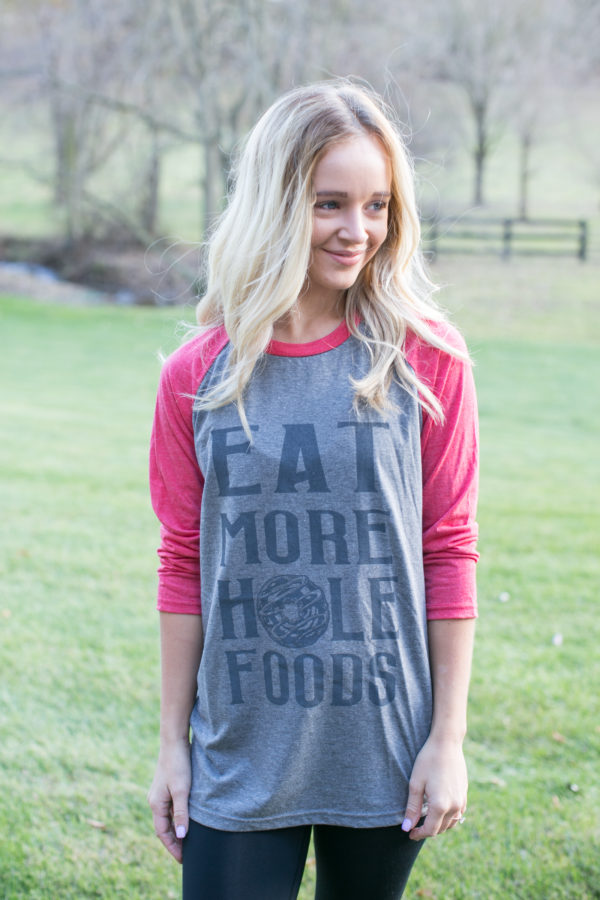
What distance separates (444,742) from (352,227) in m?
0.88

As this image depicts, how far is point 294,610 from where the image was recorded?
5.15ft

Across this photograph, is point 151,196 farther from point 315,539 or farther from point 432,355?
point 315,539

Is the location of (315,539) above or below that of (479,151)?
below

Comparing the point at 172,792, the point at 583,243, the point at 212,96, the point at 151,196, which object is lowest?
the point at 583,243

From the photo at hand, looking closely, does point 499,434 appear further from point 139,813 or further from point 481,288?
point 481,288

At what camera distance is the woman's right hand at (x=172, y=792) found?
1.65m

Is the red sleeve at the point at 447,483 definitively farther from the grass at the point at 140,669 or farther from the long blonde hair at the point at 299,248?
the grass at the point at 140,669

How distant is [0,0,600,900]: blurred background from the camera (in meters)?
2.99

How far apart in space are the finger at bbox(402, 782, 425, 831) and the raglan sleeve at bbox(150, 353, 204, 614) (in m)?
0.48

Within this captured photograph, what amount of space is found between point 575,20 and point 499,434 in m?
19.2

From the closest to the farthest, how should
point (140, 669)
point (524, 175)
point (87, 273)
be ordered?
1. point (140, 669)
2. point (87, 273)
3. point (524, 175)

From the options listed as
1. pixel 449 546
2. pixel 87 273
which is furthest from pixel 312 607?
pixel 87 273

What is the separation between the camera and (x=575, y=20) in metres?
24.3

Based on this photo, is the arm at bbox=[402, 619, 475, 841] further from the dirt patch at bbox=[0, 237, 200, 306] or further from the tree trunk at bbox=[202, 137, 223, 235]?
the dirt patch at bbox=[0, 237, 200, 306]
